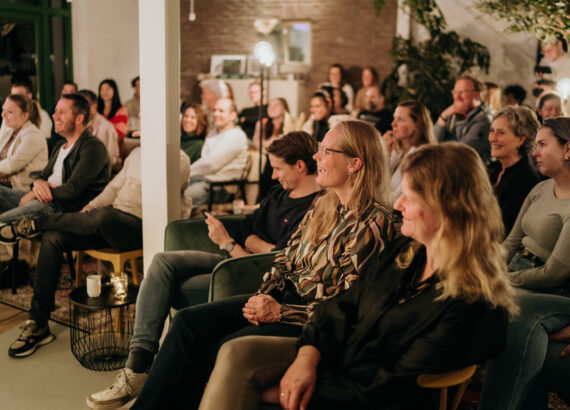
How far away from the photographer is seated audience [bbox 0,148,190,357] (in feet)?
10.5

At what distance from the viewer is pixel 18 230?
11.5 feet

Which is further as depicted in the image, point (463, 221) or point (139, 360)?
point (139, 360)

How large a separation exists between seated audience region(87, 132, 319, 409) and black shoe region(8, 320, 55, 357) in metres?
0.73

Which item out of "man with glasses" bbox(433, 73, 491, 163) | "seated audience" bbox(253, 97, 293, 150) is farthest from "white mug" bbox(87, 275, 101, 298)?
"seated audience" bbox(253, 97, 293, 150)

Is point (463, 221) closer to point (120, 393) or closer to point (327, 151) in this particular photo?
point (327, 151)

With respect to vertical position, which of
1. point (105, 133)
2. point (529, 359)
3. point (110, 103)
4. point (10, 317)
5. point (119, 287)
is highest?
point (110, 103)

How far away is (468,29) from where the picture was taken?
25.4ft

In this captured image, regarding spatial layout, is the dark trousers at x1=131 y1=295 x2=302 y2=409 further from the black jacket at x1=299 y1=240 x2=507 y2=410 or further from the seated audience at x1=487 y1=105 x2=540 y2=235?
the seated audience at x1=487 y1=105 x2=540 y2=235

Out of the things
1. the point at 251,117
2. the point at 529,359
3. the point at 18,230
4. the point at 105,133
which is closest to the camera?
the point at 529,359

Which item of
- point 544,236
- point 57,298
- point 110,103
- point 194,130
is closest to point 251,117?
point 110,103

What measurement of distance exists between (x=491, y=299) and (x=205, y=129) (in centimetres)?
453

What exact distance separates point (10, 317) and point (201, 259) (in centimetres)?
154

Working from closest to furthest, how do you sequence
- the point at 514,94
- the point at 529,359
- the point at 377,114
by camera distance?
the point at 529,359 → the point at 377,114 → the point at 514,94

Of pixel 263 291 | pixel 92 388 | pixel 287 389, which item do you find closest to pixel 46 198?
pixel 92 388
